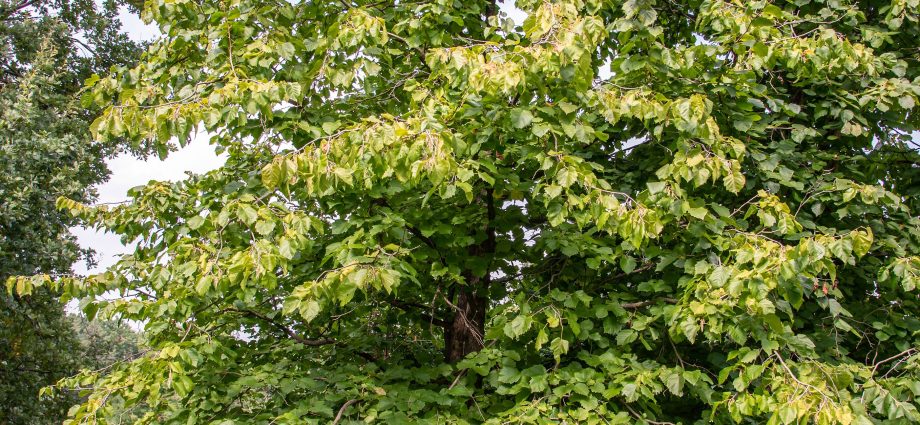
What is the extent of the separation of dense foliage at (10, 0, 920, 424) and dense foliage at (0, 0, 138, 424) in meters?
5.82

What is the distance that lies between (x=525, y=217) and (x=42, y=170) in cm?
809

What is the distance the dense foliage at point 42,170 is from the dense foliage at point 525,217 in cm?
582

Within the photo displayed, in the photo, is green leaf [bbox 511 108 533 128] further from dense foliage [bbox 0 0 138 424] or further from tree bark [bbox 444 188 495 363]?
dense foliage [bbox 0 0 138 424]

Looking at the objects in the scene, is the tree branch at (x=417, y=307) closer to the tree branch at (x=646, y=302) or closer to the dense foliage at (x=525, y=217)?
the dense foliage at (x=525, y=217)

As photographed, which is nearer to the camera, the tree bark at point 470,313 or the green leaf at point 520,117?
the green leaf at point 520,117

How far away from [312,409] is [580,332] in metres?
1.55

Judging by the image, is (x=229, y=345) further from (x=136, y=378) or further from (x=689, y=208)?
(x=689, y=208)

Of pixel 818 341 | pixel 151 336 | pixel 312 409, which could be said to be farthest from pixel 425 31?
pixel 818 341

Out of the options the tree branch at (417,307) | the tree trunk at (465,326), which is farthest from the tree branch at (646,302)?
the tree branch at (417,307)

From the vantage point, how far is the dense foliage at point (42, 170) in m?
9.54

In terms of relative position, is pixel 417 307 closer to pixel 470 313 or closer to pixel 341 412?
pixel 470 313

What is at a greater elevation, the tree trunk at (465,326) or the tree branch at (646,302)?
the tree trunk at (465,326)

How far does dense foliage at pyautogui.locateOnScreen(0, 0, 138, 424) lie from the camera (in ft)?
31.3

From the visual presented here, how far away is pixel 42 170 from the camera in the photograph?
32.2 ft
